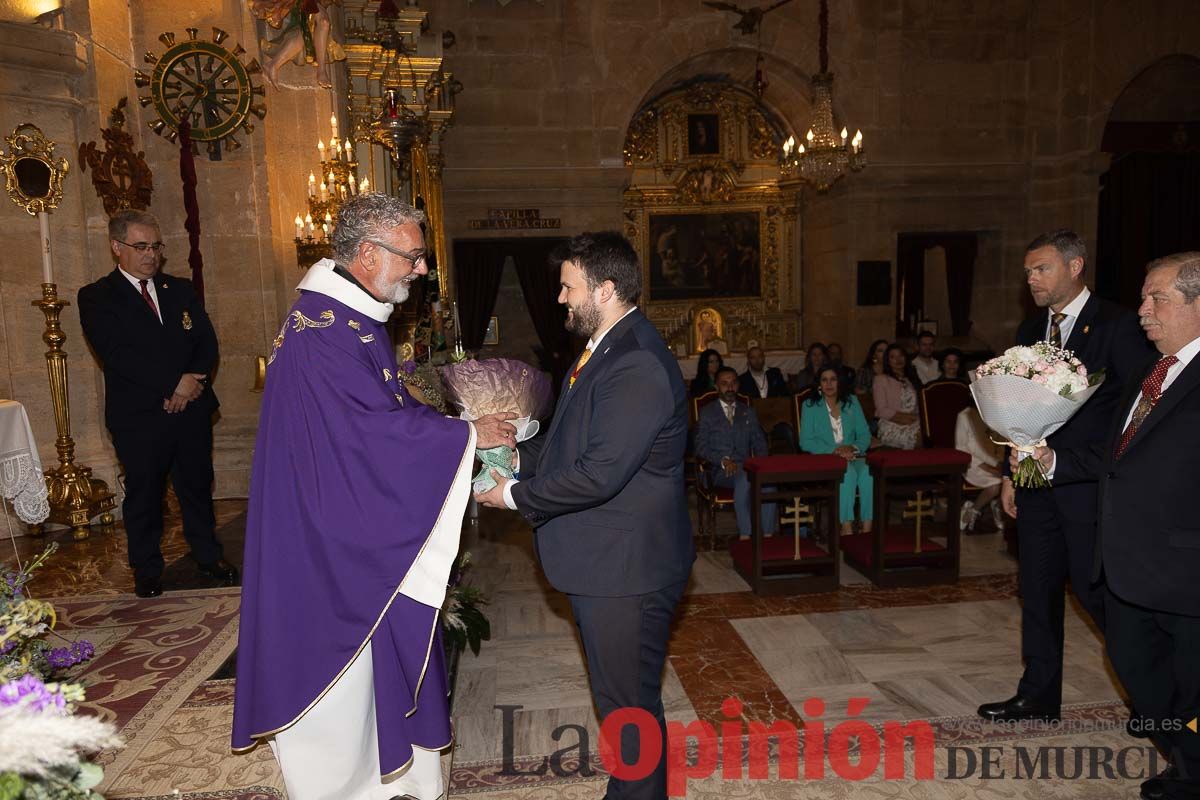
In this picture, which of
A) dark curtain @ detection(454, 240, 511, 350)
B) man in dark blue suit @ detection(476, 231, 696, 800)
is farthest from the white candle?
dark curtain @ detection(454, 240, 511, 350)

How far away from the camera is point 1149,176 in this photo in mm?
13555

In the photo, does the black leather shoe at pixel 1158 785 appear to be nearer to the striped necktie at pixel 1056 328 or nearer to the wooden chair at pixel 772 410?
the striped necktie at pixel 1056 328

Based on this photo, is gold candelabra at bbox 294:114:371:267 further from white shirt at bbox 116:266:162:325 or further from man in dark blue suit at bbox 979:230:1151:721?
man in dark blue suit at bbox 979:230:1151:721

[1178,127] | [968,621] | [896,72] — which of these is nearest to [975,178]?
[896,72]

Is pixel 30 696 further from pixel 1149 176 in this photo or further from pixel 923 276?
pixel 1149 176

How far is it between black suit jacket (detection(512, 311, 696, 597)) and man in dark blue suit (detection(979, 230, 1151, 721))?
1.61 m

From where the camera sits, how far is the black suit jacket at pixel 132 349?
4.77 metres

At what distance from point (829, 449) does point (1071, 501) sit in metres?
3.44

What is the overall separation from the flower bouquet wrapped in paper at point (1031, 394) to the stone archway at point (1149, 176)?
13031 mm

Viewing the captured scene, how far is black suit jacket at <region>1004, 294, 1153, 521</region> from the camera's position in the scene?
2975mm

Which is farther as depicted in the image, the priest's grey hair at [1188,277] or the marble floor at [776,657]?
the marble floor at [776,657]

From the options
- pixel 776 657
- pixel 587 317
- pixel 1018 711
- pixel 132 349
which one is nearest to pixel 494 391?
pixel 587 317

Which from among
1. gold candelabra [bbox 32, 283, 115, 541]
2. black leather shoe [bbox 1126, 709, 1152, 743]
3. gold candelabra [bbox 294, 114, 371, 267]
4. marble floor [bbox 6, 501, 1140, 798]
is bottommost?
marble floor [bbox 6, 501, 1140, 798]

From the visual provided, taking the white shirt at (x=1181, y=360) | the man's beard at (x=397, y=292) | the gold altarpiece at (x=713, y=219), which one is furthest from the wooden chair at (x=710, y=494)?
the gold altarpiece at (x=713, y=219)
